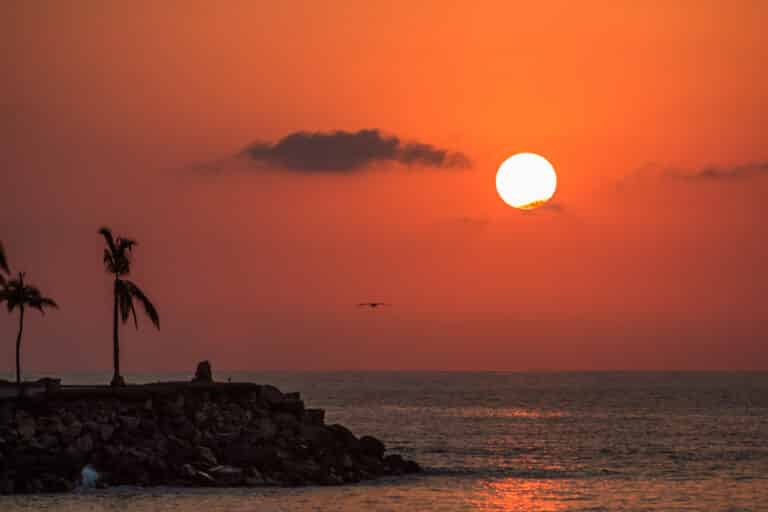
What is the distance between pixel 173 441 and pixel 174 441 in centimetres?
5

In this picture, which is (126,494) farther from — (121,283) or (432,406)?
(432,406)

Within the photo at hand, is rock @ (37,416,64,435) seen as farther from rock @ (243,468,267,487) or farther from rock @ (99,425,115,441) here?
rock @ (243,468,267,487)

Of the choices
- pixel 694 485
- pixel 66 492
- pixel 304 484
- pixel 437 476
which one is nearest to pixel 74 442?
pixel 66 492

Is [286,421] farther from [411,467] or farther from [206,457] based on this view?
[411,467]

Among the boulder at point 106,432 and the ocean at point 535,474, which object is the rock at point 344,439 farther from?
the boulder at point 106,432

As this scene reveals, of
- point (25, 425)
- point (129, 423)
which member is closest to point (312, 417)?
point (129, 423)

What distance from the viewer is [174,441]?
7256 centimetres

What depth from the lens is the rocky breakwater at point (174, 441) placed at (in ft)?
229

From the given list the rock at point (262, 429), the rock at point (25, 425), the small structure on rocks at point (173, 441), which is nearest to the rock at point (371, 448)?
the small structure on rocks at point (173, 441)

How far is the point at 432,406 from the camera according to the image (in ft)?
645

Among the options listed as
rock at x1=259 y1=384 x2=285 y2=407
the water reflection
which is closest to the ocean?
the water reflection

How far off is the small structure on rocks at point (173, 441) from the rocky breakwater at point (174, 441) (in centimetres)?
5

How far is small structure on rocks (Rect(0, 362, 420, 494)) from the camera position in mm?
69812

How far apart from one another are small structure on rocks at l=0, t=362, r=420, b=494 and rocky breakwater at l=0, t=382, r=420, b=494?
48mm
